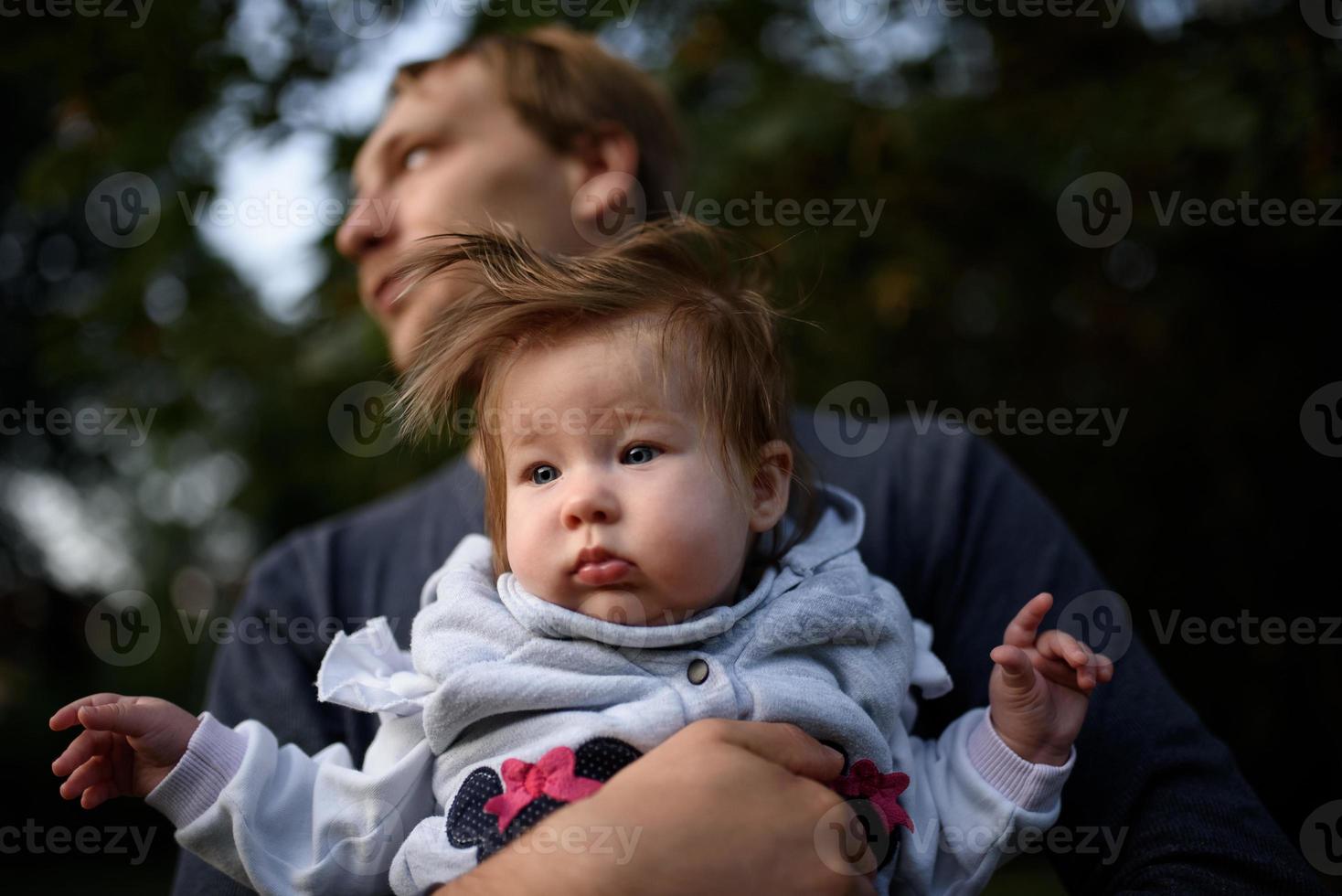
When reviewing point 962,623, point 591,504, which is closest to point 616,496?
point 591,504

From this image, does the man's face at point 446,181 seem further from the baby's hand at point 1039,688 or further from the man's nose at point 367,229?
the baby's hand at point 1039,688

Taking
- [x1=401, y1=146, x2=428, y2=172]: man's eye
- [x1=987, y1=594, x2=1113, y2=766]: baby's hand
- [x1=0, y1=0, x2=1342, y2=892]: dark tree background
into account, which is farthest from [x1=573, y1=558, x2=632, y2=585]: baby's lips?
[x1=401, y1=146, x2=428, y2=172]: man's eye

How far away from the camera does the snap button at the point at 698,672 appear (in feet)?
4.77

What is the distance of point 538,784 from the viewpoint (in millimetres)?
1386

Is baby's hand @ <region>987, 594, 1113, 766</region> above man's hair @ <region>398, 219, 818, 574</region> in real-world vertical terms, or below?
below

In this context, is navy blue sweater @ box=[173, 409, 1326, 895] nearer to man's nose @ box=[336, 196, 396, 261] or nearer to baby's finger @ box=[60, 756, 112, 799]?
baby's finger @ box=[60, 756, 112, 799]

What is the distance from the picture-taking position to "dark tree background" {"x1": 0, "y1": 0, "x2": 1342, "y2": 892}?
8.57 feet

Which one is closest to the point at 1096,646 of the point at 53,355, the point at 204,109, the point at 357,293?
the point at 357,293

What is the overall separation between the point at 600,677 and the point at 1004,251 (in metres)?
2.13

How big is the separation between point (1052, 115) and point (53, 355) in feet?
10.1

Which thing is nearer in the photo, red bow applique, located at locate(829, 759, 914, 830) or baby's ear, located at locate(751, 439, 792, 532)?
red bow applique, located at locate(829, 759, 914, 830)

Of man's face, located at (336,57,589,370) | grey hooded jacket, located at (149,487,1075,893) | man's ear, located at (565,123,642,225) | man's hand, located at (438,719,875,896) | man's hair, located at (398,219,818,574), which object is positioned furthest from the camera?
man's ear, located at (565,123,642,225)

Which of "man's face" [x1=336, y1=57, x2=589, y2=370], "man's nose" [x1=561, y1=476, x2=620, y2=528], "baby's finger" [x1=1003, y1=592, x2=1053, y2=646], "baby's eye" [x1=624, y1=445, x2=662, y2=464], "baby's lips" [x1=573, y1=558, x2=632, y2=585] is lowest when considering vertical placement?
"baby's finger" [x1=1003, y1=592, x2=1053, y2=646]

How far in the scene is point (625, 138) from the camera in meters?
2.43
